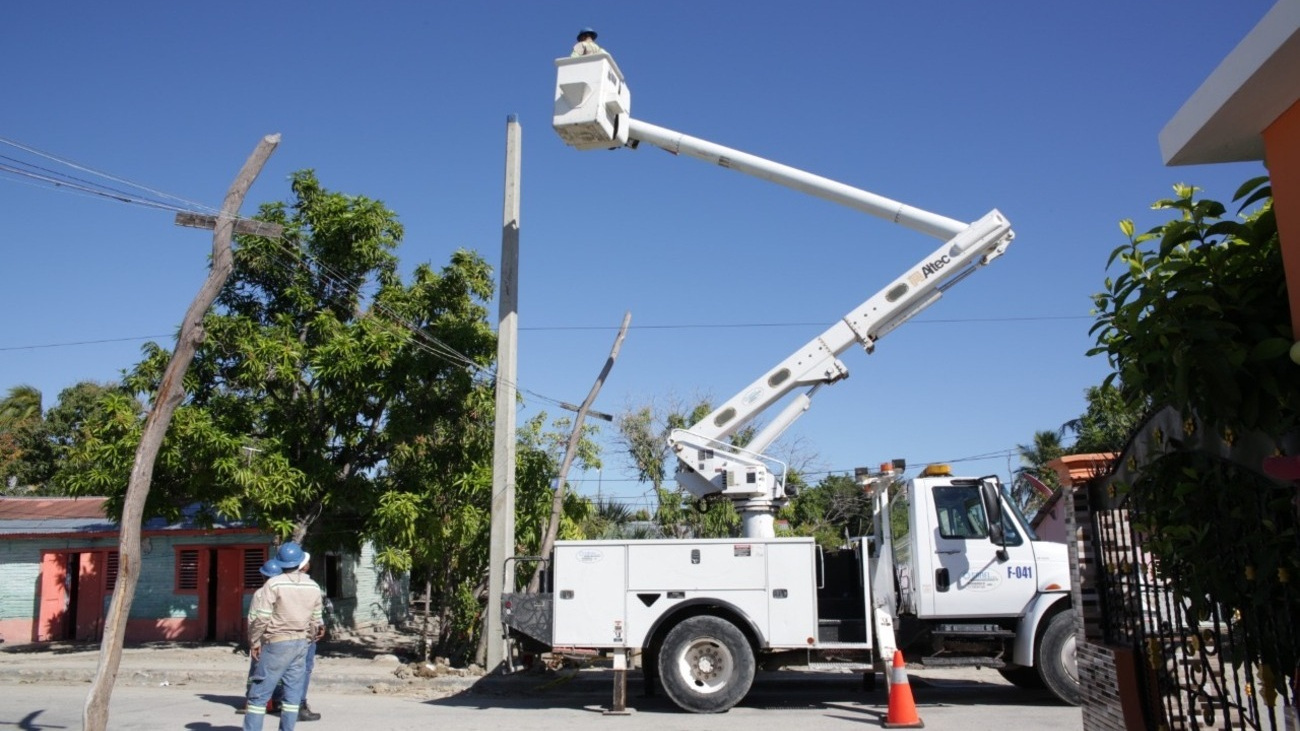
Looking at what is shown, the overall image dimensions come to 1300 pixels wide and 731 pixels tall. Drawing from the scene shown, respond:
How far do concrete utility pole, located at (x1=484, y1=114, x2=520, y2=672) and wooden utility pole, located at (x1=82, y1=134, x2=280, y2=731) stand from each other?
17.2 feet

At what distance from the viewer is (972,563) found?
34.8 feet

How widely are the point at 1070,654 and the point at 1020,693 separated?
1.47 m

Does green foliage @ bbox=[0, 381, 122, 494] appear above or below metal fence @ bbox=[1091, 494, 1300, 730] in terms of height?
above

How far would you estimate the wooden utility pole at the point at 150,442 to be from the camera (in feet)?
26.3

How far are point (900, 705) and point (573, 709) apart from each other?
361 cm

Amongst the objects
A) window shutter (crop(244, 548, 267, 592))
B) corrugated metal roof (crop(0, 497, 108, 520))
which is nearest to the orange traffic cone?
window shutter (crop(244, 548, 267, 592))

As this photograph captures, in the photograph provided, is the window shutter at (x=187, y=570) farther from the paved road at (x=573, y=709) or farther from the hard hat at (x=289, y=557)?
the hard hat at (x=289, y=557)

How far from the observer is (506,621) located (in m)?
10.9

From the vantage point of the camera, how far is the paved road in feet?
31.8

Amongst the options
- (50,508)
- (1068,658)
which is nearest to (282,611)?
(1068,658)

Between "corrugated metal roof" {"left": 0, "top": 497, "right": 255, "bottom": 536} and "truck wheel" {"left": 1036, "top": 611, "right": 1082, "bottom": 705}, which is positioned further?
"corrugated metal roof" {"left": 0, "top": 497, "right": 255, "bottom": 536}

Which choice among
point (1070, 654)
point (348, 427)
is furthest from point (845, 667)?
point (348, 427)

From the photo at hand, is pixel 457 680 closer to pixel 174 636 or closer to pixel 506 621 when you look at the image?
pixel 506 621

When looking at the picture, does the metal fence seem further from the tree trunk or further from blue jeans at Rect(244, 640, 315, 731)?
the tree trunk
